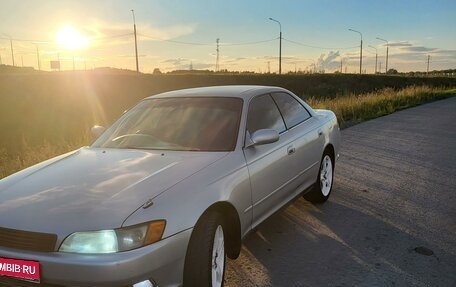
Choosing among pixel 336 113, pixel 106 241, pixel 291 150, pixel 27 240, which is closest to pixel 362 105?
pixel 336 113

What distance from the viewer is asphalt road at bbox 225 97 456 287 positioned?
3732 mm

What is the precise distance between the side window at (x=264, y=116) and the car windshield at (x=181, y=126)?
0.16 meters

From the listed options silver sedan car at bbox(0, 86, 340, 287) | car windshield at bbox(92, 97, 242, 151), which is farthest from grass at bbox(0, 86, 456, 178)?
car windshield at bbox(92, 97, 242, 151)

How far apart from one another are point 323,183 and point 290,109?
45.3 inches

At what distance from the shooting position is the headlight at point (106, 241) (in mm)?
2621

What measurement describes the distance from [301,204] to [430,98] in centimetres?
2396

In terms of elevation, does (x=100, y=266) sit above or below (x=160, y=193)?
below

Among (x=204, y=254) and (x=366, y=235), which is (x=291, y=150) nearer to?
(x=366, y=235)

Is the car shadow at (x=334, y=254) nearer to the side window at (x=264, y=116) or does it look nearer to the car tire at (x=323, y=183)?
the car tire at (x=323, y=183)

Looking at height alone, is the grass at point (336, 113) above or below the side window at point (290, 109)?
below

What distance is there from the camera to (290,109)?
204 inches

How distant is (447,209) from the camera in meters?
5.48

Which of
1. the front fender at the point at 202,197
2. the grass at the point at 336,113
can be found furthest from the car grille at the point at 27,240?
the grass at the point at 336,113

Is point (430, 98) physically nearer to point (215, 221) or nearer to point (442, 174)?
point (442, 174)
